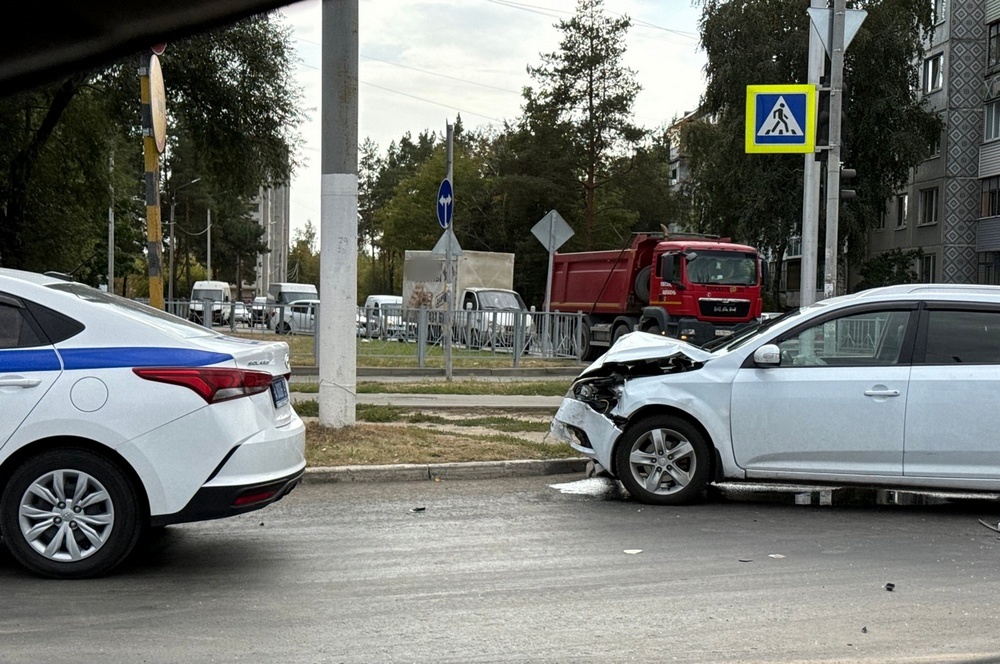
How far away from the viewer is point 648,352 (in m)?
9.09

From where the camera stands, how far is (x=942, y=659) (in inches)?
188

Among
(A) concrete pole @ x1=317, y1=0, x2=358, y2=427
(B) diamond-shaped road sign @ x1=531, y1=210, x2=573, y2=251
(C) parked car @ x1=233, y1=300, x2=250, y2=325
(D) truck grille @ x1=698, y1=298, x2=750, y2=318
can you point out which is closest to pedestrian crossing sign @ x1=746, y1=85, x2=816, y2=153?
(B) diamond-shaped road sign @ x1=531, y1=210, x2=573, y2=251

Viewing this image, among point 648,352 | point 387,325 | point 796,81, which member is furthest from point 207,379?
point 796,81

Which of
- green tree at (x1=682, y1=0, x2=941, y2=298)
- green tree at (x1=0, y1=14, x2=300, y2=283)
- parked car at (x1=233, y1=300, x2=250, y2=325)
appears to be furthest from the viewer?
green tree at (x1=682, y1=0, x2=941, y2=298)

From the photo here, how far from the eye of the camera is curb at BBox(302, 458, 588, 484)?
31.7 feet

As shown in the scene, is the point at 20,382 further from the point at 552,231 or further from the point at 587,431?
the point at 552,231

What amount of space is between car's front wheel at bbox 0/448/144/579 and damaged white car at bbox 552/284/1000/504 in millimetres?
4081

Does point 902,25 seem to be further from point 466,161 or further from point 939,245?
point 466,161

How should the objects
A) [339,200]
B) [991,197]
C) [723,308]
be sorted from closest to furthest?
[339,200] < [723,308] < [991,197]

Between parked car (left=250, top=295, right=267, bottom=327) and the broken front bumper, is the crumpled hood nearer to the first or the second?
the broken front bumper

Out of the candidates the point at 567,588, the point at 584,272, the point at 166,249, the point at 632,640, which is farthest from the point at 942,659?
the point at 166,249

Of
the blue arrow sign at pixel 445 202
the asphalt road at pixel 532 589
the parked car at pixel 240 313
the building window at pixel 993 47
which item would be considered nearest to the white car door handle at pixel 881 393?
the asphalt road at pixel 532 589

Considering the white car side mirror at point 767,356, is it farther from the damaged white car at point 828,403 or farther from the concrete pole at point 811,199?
the concrete pole at point 811,199

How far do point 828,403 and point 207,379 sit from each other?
15.0ft
